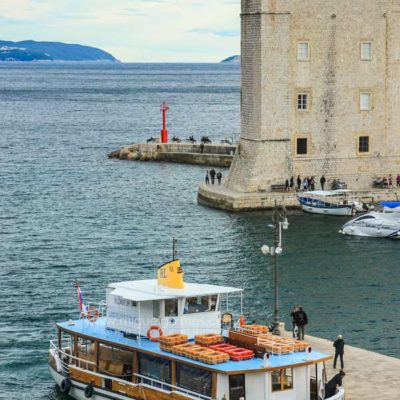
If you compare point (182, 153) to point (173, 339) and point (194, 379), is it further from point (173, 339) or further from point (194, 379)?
point (194, 379)

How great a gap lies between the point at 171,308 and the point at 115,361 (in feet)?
6.78

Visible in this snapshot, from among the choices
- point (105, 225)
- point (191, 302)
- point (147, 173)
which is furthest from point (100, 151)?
point (191, 302)

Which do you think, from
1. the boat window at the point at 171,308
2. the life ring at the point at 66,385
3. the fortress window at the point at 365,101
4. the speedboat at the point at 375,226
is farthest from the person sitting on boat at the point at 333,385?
the fortress window at the point at 365,101

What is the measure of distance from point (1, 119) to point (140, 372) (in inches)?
5084

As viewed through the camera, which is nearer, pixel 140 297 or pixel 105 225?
pixel 140 297

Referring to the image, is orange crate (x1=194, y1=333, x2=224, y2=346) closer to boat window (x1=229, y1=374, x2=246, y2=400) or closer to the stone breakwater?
boat window (x1=229, y1=374, x2=246, y2=400)

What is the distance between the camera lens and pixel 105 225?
6125cm

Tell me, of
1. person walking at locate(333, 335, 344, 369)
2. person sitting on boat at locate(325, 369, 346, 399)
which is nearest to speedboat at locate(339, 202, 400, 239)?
person walking at locate(333, 335, 344, 369)

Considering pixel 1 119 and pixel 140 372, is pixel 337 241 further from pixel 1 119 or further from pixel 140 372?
pixel 1 119

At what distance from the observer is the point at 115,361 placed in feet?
106

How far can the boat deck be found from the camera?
28562 millimetres

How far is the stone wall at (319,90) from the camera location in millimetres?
65125

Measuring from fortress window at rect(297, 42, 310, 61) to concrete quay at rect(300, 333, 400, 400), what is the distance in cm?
3334

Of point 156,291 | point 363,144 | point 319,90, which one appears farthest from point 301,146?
point 156,291
